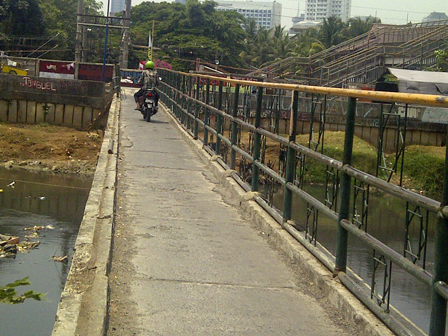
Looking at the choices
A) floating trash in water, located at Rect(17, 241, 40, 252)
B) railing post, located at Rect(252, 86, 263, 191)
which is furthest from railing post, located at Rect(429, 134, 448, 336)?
floating trash in water, located at Rect(17, 241, 40, 252)

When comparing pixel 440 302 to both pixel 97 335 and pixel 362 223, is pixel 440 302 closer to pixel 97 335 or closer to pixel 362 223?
pixel 362 223

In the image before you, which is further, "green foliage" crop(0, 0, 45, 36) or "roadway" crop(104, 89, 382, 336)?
"green foliage" crop(0, 0, 45, 36)

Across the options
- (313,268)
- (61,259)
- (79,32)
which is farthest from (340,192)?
(79,32)

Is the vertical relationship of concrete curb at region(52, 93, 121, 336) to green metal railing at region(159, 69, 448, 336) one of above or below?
below

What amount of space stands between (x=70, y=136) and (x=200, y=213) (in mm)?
15744

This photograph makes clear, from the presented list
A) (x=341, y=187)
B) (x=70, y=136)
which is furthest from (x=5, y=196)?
(x=341, y=187)

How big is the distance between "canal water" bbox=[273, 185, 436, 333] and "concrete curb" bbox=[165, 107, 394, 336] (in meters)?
0.32

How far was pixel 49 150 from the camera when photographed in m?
20.5

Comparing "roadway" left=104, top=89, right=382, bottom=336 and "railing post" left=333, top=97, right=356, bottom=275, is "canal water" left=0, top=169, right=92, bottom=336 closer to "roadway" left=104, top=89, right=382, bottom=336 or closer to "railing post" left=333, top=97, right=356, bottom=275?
"roadway" left=104, top=89, right=382, bottom=336

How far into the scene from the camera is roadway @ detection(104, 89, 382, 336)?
162 inches

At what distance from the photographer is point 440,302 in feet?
10.6

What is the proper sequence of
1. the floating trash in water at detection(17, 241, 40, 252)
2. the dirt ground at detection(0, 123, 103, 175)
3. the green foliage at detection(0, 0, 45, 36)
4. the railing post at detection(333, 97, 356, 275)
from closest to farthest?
1. the railing post at detection(333, 97, 356, 275)
2. the floating trash in water at detection(17, 241, 40, 252)
3. the dirt ground at detection(0, 123, 103, 175)
4. the green foliage at detection(0, 0, 45, 36)

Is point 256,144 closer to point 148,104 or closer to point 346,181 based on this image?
point 346,181

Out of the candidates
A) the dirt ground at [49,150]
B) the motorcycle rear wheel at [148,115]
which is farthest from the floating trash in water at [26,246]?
the dirt ground at [49,150]
